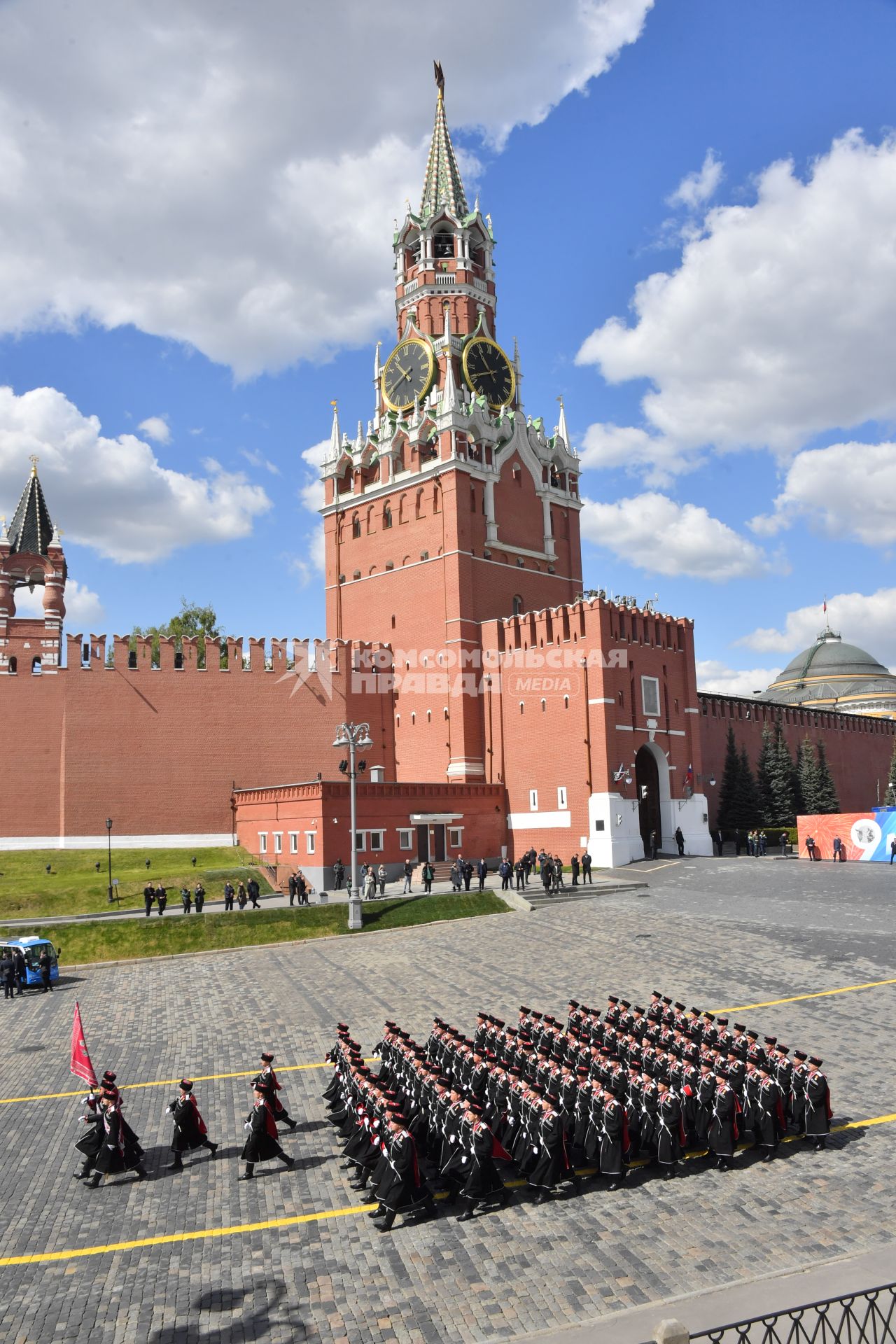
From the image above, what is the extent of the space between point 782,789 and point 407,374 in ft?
91.0

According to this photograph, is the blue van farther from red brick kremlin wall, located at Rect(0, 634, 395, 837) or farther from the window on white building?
the window on white building

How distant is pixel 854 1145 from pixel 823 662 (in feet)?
251

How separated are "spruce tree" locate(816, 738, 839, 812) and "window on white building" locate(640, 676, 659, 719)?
1555 centimetres

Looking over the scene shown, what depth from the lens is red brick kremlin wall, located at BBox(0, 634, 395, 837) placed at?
37500 millimetres

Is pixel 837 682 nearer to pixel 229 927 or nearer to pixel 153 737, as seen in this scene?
pixel 153 737

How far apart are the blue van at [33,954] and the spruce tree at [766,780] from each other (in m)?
34.9

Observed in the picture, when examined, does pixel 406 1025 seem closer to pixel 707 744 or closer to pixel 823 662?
pixel 707 744

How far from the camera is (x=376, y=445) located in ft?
161

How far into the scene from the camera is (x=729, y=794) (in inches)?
1893

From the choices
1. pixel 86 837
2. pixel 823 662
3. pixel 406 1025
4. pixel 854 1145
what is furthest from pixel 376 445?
pixel 823 662

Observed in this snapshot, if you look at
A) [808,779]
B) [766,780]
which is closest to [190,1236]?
[766,780]

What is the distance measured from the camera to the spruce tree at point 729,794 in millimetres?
47781

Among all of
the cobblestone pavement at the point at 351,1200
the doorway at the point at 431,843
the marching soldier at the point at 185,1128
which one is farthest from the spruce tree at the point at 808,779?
the marching soldier at the point at 185,1128

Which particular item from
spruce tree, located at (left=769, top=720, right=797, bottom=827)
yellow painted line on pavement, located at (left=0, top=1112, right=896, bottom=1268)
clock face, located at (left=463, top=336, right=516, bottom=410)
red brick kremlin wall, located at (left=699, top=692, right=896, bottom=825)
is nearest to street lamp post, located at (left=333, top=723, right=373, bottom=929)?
yellow painted line on pavement, located at (left=0, top=1112, right=896, bottom=1268)
